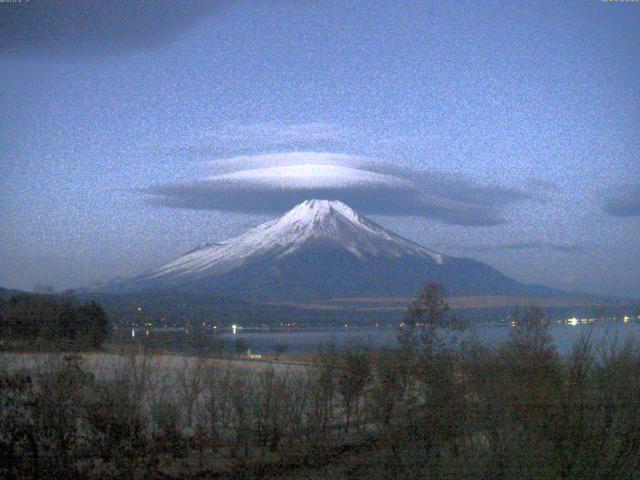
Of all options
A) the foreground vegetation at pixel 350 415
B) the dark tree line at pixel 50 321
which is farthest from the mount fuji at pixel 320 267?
the foreground vegetation at pixel 350 415

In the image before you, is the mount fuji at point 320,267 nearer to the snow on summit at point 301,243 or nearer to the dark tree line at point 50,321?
the snow on summit at point 301,243

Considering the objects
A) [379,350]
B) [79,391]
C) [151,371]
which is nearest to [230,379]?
[151,371]

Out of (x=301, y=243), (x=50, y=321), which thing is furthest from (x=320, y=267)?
(x=50, y=321)

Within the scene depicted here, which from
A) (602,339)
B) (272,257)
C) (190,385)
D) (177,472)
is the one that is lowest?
(177,472)

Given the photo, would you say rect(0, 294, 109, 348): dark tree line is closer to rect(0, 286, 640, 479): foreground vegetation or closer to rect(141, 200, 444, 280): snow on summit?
rect(0, 286, 640, 479): foreground vegetation

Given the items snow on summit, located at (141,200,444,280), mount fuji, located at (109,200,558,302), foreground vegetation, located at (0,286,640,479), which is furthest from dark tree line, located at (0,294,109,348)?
snow on summit, located at (141,200,444,280)

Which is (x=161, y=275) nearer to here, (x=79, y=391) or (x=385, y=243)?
(x=385, y=243)
